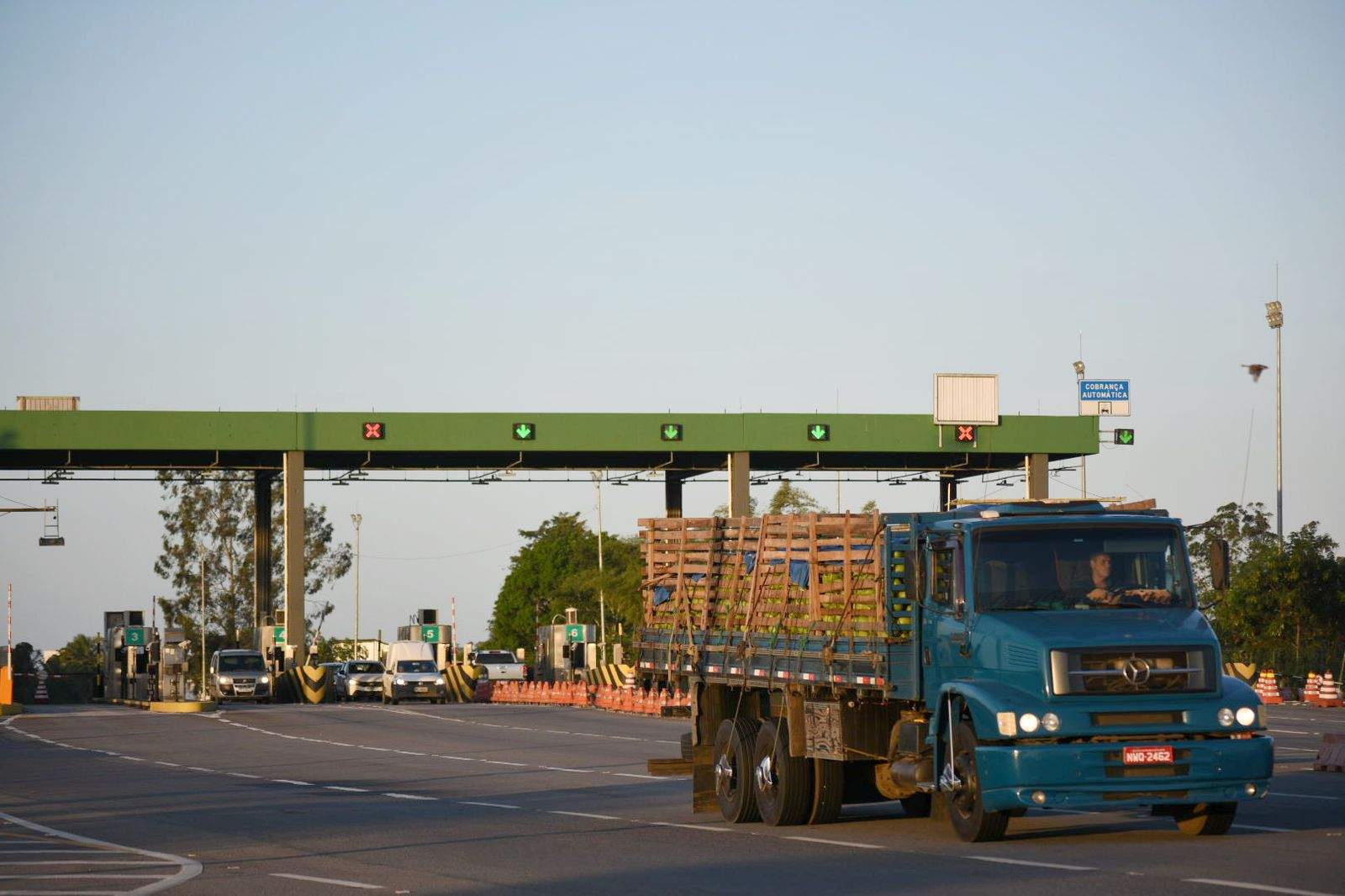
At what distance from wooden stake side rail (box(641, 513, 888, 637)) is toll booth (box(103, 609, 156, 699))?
44.5 m

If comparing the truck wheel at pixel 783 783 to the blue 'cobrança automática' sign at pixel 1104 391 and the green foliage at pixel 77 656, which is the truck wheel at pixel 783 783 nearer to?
the blue 'cobrança automática' sign at pixel 1104 391

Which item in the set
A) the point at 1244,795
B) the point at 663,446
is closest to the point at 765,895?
the point at 1244,795

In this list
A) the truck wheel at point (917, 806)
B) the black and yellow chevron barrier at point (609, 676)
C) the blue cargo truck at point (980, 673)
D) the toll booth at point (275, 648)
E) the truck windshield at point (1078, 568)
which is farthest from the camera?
the toll booth at point (275, 648)

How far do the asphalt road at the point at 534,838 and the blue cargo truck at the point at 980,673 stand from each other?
51cm

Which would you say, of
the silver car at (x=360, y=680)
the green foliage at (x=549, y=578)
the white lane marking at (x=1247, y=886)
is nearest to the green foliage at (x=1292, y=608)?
the silver car at (x=360, y=680)

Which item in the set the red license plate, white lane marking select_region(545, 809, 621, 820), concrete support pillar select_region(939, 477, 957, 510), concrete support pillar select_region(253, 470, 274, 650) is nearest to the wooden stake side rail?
white lane marking select_region(545, 809, 621, 820)

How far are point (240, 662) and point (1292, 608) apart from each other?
35304 millimetres

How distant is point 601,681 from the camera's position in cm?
5853

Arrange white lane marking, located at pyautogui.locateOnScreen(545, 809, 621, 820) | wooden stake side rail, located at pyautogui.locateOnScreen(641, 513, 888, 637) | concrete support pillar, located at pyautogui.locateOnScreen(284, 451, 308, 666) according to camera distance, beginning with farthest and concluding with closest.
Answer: concrete support pillar, located at pyautogui.locateOnScreen(284, 451, 308, 666), white lane marking, located at pyautogui.locateOnScreen(545, 809, 621, 820), wooden stake side rail, located at pyautogui.locateOnScreen(641, 513, 888, 637)

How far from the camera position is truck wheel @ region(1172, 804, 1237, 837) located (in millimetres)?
15938

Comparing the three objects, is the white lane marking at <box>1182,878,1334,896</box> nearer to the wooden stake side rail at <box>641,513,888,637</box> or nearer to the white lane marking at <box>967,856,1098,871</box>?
the white lane marking at <box>967,856,1098,871</box>

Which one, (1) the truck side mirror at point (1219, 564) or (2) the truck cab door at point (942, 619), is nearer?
(1) the truck side mirror at point (1219, 564)

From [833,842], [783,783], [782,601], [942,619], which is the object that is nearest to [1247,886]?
[942,619]

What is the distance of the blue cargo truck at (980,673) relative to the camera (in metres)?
14.8
